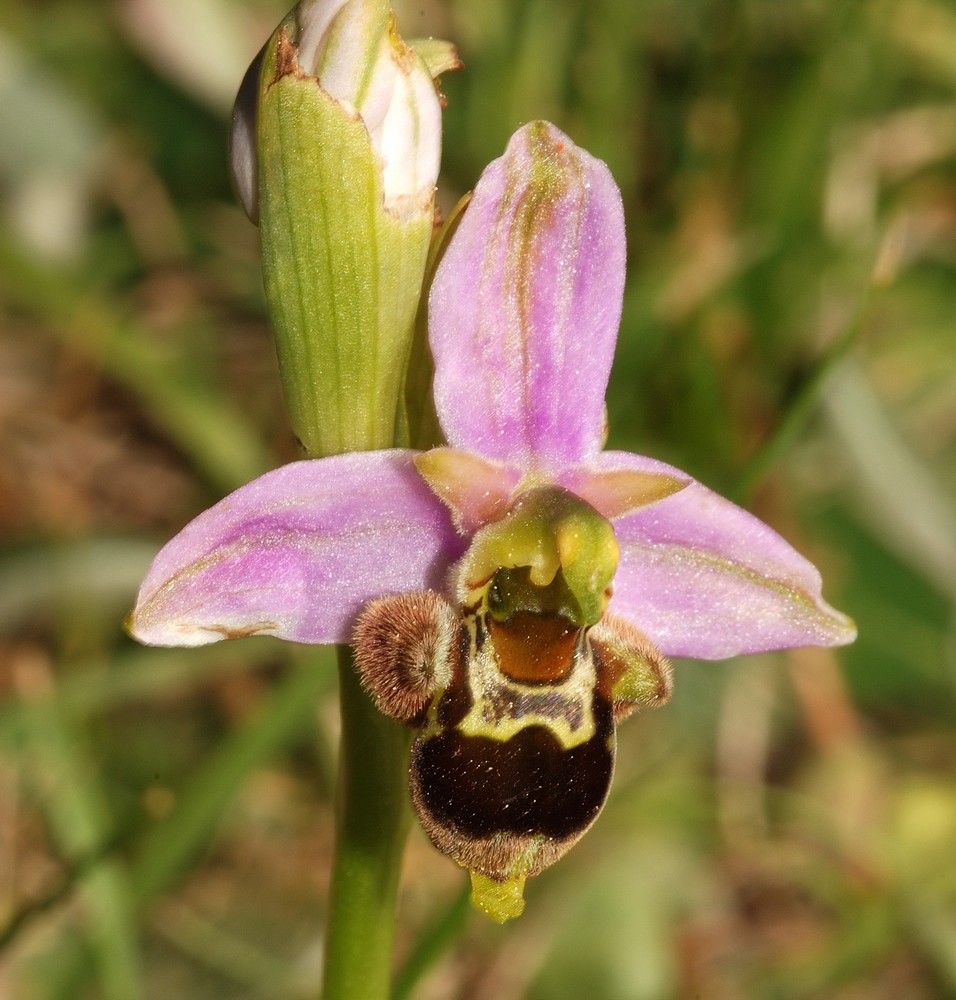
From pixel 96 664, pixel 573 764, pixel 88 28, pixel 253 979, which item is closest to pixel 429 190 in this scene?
pixel 573 764

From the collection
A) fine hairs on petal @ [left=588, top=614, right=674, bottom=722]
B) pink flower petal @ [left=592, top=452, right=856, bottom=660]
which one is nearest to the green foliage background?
pink flower petal @ [left=592, top=452, right=856, bottom=660]

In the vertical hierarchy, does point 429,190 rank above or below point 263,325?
above

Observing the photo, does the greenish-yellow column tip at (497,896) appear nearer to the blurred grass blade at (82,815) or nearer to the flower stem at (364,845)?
the flower stem at (364,845)

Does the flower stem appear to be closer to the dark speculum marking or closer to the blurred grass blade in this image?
the dark speculum marking

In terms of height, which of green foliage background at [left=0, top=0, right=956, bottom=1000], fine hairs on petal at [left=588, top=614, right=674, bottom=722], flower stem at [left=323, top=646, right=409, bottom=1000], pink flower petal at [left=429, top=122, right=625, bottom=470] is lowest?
green foliage background at [left=0, top=0, right=956, bottom=1000]

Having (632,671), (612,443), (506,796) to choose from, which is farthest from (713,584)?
(612,443)

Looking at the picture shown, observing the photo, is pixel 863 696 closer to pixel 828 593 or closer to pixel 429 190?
pixel 828 593
